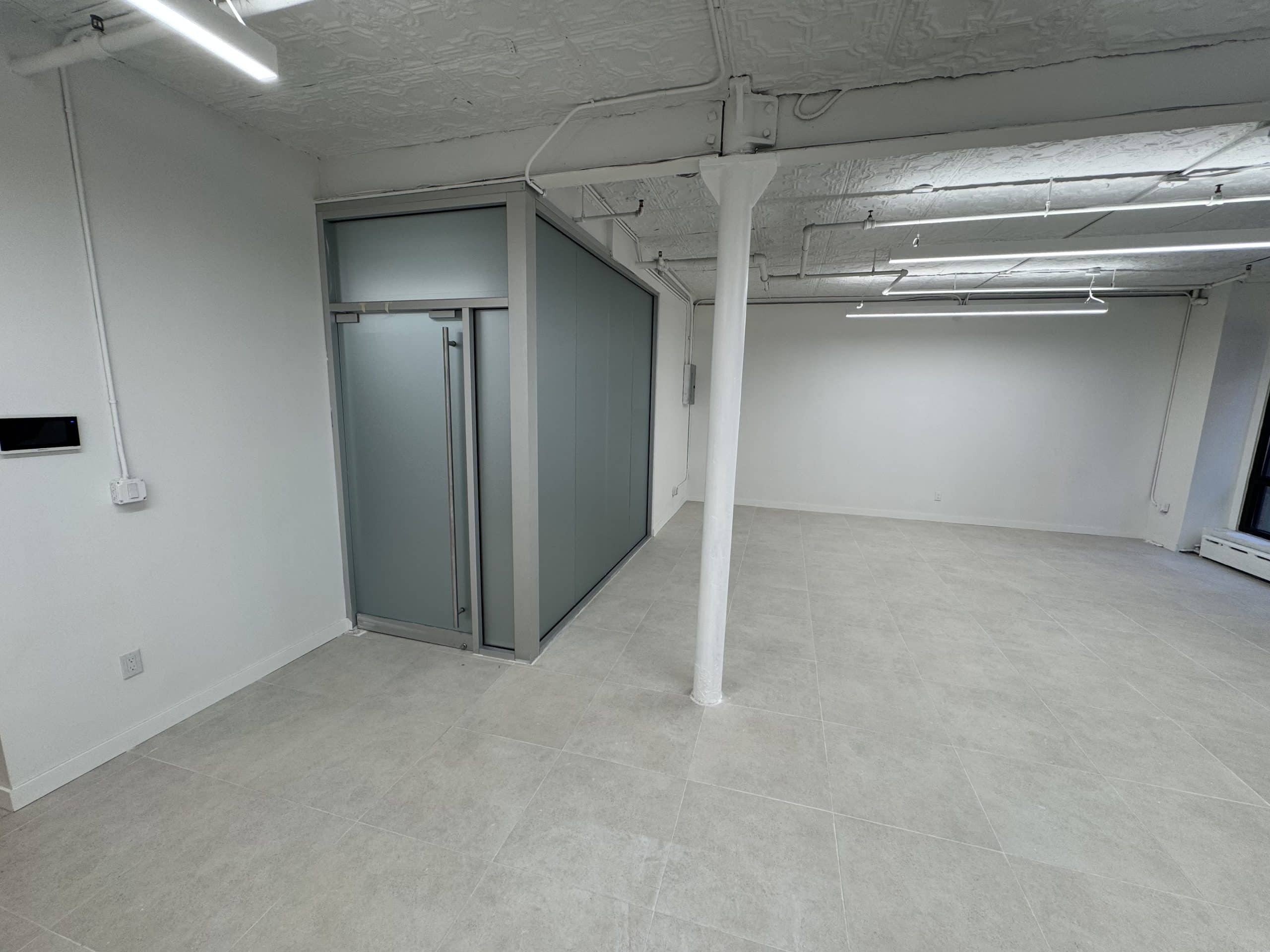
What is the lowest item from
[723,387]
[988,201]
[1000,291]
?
[723,387]

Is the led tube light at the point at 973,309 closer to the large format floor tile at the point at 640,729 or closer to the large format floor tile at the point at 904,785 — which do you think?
the large format floor tile at the point at 904,785

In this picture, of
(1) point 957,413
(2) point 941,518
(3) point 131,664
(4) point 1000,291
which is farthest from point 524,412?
(2) point 941,518

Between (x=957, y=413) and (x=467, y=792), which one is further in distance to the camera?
(x=957, y=413)

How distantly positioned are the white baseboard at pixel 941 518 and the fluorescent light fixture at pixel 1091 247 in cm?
334

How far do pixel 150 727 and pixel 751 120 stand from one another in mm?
3848

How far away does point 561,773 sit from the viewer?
209 cm

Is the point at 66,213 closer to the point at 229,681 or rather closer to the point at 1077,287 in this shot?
the point at 229,681

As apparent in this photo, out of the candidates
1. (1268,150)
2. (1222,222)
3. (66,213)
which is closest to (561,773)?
(66,213)

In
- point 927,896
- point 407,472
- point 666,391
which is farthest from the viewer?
point 666,391

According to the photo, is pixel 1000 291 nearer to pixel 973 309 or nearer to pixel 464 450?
pixel 973 309

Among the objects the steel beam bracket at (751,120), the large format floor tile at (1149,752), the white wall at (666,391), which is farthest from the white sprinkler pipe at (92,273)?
the large format floor tile at (1149,752)

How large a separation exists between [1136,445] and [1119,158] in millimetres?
4919

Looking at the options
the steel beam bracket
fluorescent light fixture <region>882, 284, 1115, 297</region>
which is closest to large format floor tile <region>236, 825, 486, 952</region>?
the steel beam bracket

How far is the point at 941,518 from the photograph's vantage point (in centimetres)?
659
